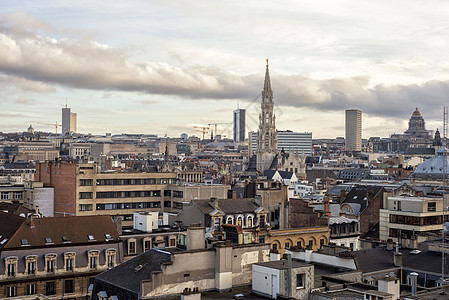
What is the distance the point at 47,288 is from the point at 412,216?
4417 cm

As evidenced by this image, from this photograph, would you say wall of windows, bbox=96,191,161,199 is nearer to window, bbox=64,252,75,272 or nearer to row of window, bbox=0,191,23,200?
row of window, bbox=0,191,23,200

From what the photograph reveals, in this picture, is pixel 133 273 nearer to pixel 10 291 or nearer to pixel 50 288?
pixel 10 291

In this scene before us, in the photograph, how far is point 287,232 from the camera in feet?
228

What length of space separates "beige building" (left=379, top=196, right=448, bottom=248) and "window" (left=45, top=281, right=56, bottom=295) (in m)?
39.7

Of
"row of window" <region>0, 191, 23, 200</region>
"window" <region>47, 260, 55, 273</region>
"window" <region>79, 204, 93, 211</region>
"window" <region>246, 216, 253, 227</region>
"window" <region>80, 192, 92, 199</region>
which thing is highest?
"window" <region>80, 192, 92, 199</region>

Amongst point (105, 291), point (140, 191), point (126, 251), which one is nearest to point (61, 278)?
point (126, 251)

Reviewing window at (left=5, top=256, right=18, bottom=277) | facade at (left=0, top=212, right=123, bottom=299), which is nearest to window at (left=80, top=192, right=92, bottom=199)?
facade at (left=0, top=212, right=123, bottom=299)

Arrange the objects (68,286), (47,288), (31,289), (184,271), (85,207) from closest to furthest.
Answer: (184,271) → (31,289) → (47,288) → (68,286) → (85,207)

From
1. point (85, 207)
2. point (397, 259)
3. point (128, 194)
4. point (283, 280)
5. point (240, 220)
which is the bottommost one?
point (85, 207)

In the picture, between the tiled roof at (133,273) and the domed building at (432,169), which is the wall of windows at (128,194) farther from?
the domed building at (432,169)

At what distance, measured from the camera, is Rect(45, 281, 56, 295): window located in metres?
58.0

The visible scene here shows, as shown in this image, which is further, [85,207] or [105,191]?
[105,191]

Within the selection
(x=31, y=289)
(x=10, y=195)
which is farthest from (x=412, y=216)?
(x=10, y=195)

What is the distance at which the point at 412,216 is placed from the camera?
7575 centimetres
